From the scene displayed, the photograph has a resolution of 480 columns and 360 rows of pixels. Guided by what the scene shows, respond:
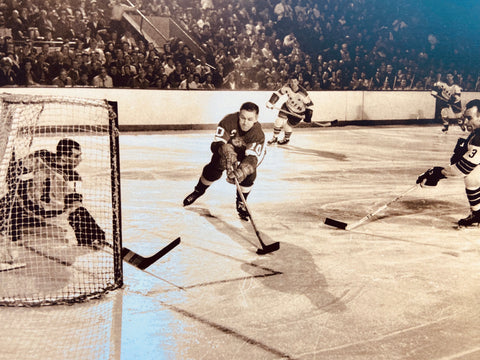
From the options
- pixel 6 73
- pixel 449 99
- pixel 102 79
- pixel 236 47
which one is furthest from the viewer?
pixel 236 47

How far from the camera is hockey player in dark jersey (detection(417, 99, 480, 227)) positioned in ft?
18.1

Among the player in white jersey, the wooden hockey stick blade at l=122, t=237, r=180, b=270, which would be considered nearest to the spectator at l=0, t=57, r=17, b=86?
the wooden hockey stick blade at l=122, t=237, r=180, b=270

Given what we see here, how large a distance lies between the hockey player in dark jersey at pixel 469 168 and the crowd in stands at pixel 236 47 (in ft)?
30.1

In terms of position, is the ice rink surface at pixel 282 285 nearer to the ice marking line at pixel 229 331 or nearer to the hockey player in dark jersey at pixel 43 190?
the ice marking line at pixel 229 331

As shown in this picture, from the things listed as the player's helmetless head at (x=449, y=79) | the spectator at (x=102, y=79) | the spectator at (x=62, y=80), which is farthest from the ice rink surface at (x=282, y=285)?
the player's helmetless head at (x=449, y=79)

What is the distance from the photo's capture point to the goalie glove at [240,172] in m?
5.32

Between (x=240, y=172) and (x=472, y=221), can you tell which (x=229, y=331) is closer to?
(x=240, y=172)

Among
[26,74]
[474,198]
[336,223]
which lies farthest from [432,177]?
[26,74]

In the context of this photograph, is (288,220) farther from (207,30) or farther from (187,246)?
(207,30)

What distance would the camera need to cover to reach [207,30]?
1728 cm

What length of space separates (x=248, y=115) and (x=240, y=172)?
0.62m

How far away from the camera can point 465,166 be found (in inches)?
219

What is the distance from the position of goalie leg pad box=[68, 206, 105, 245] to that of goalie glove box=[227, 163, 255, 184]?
1.31 metres

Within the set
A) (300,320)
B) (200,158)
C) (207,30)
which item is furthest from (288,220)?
(207,30)
